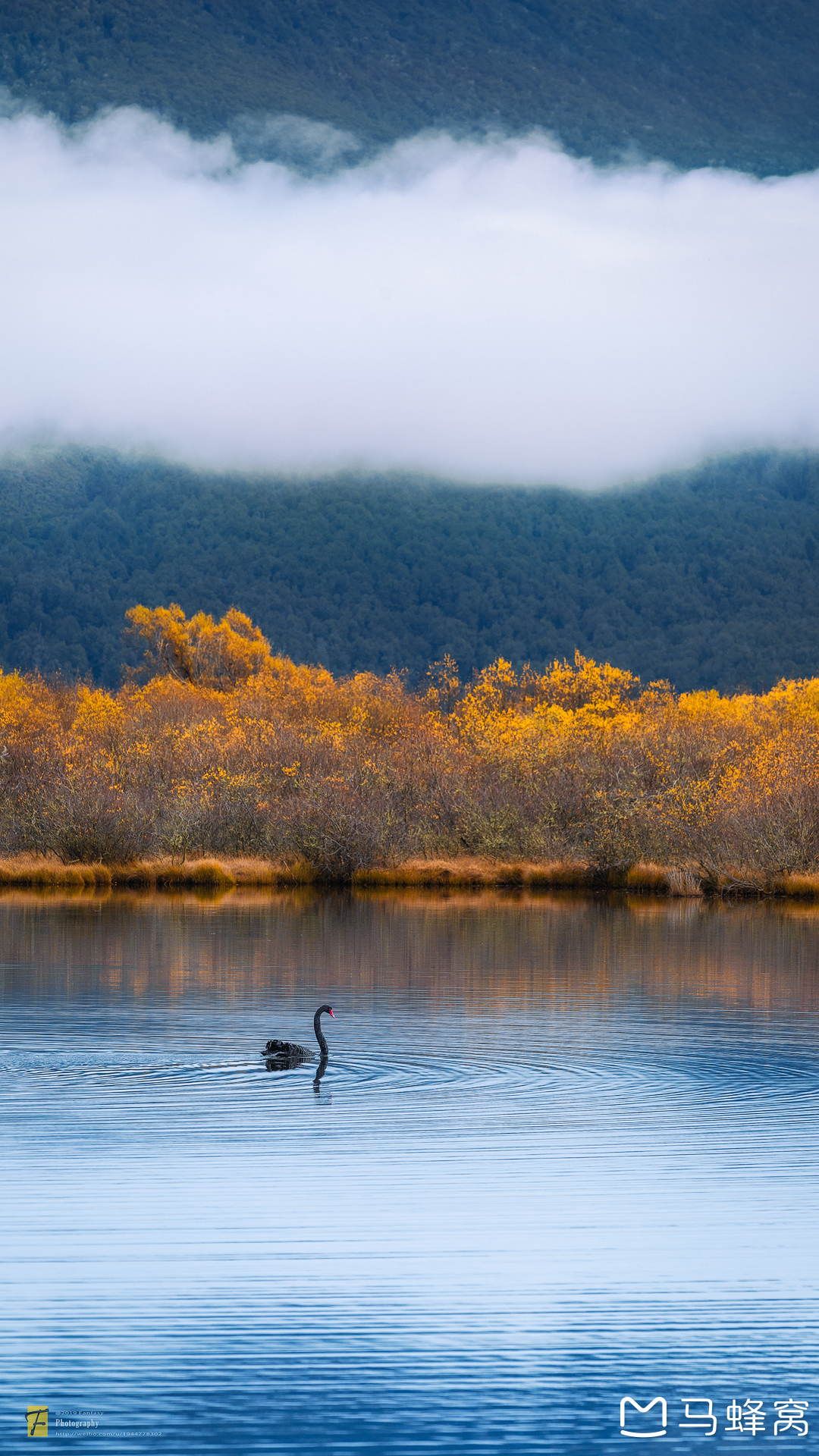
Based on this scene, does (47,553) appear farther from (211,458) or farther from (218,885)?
(218,885)

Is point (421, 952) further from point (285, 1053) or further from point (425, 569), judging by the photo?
point (425, 569)

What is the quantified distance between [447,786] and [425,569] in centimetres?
10493

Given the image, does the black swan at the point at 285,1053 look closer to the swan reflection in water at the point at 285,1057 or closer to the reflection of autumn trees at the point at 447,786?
the swan reflection in water at the point at 285,1057

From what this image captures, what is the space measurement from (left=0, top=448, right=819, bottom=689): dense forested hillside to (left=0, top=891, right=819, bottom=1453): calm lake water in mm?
110135

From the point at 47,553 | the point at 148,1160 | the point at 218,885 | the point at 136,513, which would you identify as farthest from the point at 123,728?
the point at 136,513

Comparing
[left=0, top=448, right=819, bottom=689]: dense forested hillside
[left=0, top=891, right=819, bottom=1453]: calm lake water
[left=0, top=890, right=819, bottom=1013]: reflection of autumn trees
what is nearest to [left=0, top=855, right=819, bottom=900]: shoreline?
[left=0, top=890, right=819, bottom=1013]: reflection of autumn trees

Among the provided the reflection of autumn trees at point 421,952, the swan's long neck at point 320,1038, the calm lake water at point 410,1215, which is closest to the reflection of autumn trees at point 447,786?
the reflection of autumn trees at point 421,952

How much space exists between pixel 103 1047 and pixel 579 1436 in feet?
38.5

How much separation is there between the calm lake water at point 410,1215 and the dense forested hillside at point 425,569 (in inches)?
4336

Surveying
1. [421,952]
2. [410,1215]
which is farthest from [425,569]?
[410,1215]

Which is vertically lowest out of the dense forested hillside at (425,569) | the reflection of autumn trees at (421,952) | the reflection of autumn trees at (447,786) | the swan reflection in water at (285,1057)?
the reflection of autumn trees at (421,952)

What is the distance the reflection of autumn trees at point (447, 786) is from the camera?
48500 millimetres

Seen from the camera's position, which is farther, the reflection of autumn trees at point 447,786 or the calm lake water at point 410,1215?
the reflection of autumn trees at point 447,786

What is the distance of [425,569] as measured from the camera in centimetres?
15675
